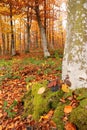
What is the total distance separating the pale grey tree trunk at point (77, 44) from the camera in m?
4.69

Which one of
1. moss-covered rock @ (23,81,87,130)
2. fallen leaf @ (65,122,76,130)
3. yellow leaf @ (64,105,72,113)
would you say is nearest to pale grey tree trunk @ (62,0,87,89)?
moss-covered rock @ (23,81,87,130)

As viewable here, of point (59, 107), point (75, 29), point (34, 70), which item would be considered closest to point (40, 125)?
point (59, 107)

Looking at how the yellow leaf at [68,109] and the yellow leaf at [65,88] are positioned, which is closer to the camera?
the yellow leaf at [68,109]

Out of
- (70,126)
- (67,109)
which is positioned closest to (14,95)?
(67,109)

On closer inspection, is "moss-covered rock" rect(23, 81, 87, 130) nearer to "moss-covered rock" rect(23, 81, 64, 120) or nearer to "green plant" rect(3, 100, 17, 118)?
"moss-covered rock" rect(23, 81, 64, 120)

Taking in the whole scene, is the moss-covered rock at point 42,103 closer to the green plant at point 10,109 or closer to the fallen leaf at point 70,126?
the green plant at point 10,109

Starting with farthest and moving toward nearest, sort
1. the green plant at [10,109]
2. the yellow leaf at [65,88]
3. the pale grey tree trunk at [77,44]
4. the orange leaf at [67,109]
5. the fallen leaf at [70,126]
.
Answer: the green plant at [10,109] → the pale grey tree trunk at [77,44] → the yellow leaf at [65,88] → the orange leaf at [67,109] → the fallen leaf at [70,126]

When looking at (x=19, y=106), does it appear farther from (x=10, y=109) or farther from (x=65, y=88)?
(x=65, y=88)

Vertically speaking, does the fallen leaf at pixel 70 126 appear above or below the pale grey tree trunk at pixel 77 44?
below

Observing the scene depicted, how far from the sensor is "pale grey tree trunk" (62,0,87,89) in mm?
4691

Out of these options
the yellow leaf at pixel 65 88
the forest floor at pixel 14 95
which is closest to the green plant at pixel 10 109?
the forest floor at pixel 14 95

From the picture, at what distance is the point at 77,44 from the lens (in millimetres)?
4754

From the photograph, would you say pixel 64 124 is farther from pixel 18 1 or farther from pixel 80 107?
pixel 18 1

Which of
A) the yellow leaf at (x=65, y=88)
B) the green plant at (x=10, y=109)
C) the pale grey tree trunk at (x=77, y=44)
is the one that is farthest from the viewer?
the green plant at (x=10, y=109)
